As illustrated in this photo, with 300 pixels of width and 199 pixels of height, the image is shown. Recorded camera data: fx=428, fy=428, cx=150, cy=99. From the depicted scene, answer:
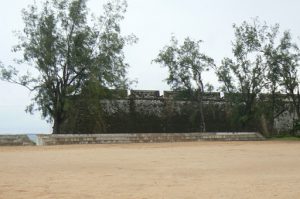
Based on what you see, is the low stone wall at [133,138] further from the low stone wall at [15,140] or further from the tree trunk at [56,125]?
the tree trunk at [56,125]

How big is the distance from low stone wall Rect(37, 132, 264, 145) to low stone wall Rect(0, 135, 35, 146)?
1.63 ft

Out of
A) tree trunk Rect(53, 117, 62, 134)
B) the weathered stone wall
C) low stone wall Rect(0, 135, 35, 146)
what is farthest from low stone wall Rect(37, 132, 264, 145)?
the weathered stone wall

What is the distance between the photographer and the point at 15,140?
62.3 ft

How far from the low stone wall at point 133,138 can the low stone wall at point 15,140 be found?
19.5 inches

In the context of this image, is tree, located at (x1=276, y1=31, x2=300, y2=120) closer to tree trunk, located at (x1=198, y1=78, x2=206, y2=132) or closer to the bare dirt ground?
tree trunk, located at (x1=198, y1=78, x2=206, y2=132)

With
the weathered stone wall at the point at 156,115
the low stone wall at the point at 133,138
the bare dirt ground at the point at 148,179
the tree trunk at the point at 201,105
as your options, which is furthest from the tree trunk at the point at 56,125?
the bare dirt ground at the point at 148,179

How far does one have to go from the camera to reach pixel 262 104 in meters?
28.0

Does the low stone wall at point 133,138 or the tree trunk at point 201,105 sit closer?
the low stone wall at point 133,138

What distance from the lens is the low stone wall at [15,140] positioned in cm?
1872

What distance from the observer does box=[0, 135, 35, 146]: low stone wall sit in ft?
61.4

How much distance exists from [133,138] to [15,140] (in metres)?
5.53

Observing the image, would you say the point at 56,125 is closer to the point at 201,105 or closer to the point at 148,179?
the point at 201,105

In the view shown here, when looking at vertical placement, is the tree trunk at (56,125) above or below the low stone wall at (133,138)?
above

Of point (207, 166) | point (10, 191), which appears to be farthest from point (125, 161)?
point (10, 191)
